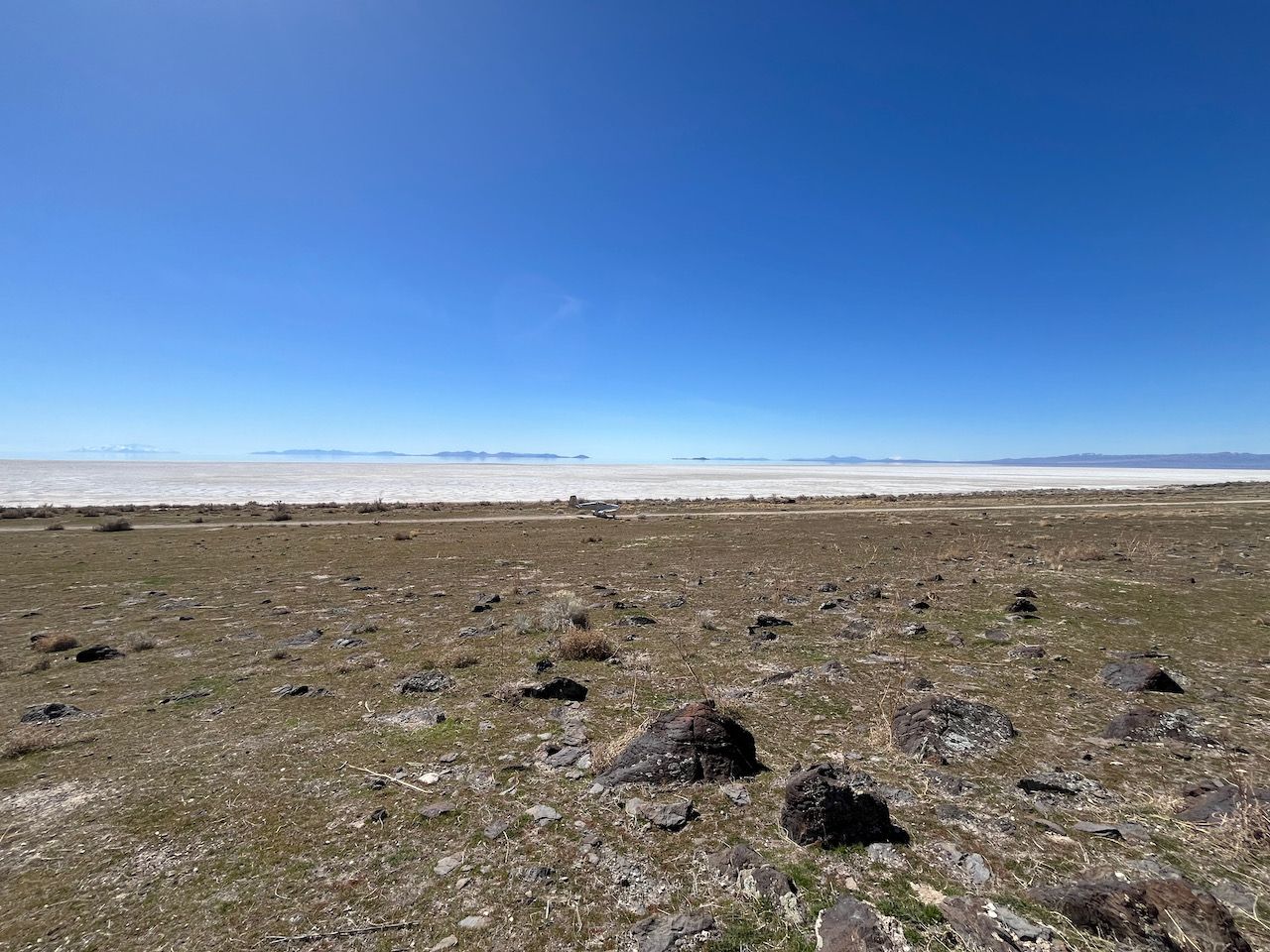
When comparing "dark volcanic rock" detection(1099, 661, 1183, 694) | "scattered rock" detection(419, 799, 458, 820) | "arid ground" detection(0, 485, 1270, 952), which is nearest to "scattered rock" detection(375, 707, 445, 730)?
"arid ground" detection(0, 485, 1270, 952)

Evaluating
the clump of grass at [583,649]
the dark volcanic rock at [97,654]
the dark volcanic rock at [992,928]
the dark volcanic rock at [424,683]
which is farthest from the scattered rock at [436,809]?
the dark volcanic rock at [97,654]

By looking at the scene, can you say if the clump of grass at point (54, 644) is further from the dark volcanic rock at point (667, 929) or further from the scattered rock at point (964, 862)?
the scattered rock at point (964, 862)

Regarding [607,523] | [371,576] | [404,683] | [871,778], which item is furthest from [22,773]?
[607,523]

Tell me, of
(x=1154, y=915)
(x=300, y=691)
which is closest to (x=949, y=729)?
(x=1154, y=915)

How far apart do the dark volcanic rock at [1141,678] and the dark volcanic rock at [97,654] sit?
16.3 meters

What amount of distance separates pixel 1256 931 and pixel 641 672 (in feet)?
20.7

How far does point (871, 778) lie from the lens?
16.8 feet

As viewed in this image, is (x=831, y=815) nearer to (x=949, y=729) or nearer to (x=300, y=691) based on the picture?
(x=949, y=729)

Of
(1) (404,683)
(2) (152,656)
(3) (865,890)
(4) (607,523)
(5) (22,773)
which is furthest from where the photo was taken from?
(4) (607,523)

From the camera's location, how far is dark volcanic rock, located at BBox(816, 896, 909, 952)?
10.4 ft

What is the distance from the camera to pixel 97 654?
948cm

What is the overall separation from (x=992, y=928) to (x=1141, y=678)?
6024mm

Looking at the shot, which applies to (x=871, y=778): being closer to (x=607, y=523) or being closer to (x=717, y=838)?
(x=717, y=838)

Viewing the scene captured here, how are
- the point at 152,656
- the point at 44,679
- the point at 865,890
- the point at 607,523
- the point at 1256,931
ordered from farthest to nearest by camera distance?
1. the point at 607,523
2. the point at 152,656
3. the point at 44,679
4. the point at 865,890
5. the point at 1256,931
